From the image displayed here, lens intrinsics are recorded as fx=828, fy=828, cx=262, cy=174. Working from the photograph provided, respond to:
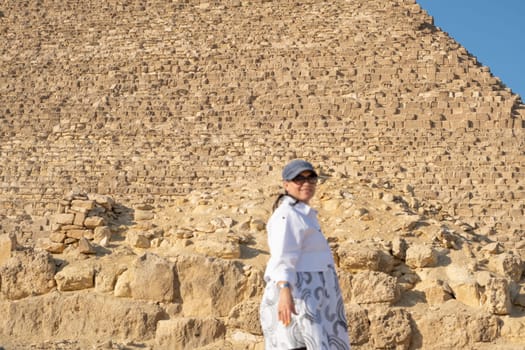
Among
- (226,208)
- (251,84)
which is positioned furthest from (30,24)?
(226,208)

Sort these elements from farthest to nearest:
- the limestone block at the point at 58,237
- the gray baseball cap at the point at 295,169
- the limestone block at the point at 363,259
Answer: the limestone block at the point at 58,237, the limestone block at the point at 363,259, the gray baseball cap at the point at 295,169

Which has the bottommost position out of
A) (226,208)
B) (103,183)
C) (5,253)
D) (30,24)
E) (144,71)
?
(5,253)

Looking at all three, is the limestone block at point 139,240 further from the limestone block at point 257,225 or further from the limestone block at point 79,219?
the limestone block at point 257,225

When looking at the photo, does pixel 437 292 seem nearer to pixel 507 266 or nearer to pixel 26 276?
pixel 507 266

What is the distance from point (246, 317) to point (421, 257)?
1.25 meters

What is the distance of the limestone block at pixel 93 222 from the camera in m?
6.27

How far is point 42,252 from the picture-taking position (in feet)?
17.5

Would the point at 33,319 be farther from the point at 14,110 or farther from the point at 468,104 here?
the point at 14,110

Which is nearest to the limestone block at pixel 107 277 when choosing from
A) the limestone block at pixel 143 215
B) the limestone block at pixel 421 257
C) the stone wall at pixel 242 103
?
the limestone block at pixel 143 215

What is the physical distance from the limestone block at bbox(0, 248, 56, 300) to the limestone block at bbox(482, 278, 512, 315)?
106 inches

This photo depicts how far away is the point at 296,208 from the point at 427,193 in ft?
46.3

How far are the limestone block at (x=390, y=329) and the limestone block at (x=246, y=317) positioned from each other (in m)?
0.67

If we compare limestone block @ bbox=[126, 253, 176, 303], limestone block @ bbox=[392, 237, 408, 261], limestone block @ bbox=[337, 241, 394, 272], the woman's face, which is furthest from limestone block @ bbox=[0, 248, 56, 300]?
the woman's face

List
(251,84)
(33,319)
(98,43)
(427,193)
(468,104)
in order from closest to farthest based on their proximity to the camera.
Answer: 1. (33,319)
2. (427,193)
3. (468,104)
4. (251,84)
5. (98,43)
